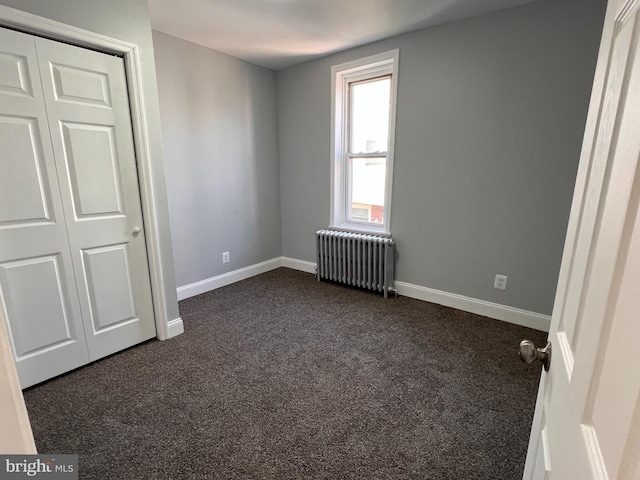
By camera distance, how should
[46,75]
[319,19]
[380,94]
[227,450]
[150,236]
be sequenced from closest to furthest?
[227,450]
[46,75]
[150,236]
[319,19]
[380,94]

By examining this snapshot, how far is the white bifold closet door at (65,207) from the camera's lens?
1.68 m

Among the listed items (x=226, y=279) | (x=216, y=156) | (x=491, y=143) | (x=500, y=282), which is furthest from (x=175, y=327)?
(x=491, y=143)

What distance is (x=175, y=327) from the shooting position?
2.46m

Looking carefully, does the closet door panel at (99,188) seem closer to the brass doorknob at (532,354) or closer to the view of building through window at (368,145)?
the view of building through window at (368,145)

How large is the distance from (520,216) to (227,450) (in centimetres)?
261

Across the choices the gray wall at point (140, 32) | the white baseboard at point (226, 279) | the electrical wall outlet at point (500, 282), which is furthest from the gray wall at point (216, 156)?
the electrical wall outlet at point (500, 282)

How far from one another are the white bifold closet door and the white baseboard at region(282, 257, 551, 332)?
248 cm

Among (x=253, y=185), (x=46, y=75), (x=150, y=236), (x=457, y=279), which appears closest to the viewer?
(x=46, y=75)

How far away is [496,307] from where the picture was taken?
8.85 ft

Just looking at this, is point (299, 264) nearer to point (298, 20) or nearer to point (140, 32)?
point (298, 20)

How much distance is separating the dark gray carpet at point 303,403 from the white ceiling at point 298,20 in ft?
8.18

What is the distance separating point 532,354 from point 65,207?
95.3 inches

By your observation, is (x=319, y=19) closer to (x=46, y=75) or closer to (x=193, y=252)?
→ (x=46, y=75)

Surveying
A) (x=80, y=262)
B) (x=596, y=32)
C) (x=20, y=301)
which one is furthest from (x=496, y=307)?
(x=20, y=301)
